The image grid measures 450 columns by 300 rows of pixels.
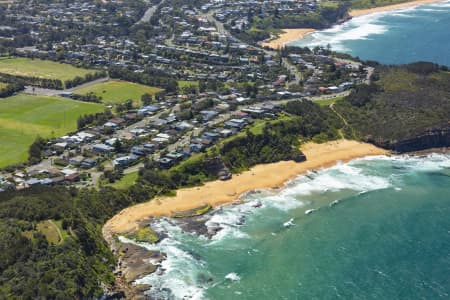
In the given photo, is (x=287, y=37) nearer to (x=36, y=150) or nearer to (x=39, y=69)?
(x=39, y=69)

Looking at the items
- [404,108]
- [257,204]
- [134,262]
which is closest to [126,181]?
[134,262]

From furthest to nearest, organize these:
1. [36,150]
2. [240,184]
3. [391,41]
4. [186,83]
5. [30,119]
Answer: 1. [391,41]
2. [186,83]
3. [30,119]
4. [36,150]
5. [240,184]

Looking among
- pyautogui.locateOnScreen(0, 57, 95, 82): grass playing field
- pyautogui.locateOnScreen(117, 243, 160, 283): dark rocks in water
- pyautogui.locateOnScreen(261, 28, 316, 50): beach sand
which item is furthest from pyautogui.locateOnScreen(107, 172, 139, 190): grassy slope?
pyautogui.locateOnScreen(261, 28, 316, 50): beach sand

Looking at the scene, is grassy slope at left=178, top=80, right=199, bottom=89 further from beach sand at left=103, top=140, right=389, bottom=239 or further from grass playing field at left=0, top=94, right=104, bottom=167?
beach sand at left=103, top=140, right=389, bottom=239

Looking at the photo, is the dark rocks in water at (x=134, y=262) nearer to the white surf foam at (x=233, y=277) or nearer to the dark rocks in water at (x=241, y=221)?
the white surf foam at (x=233, y=277)

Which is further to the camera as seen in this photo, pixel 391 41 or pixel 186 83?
pixel 391 41

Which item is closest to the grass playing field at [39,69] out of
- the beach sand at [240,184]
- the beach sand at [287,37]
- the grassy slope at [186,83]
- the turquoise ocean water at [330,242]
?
the grassy slope at [186,83]
